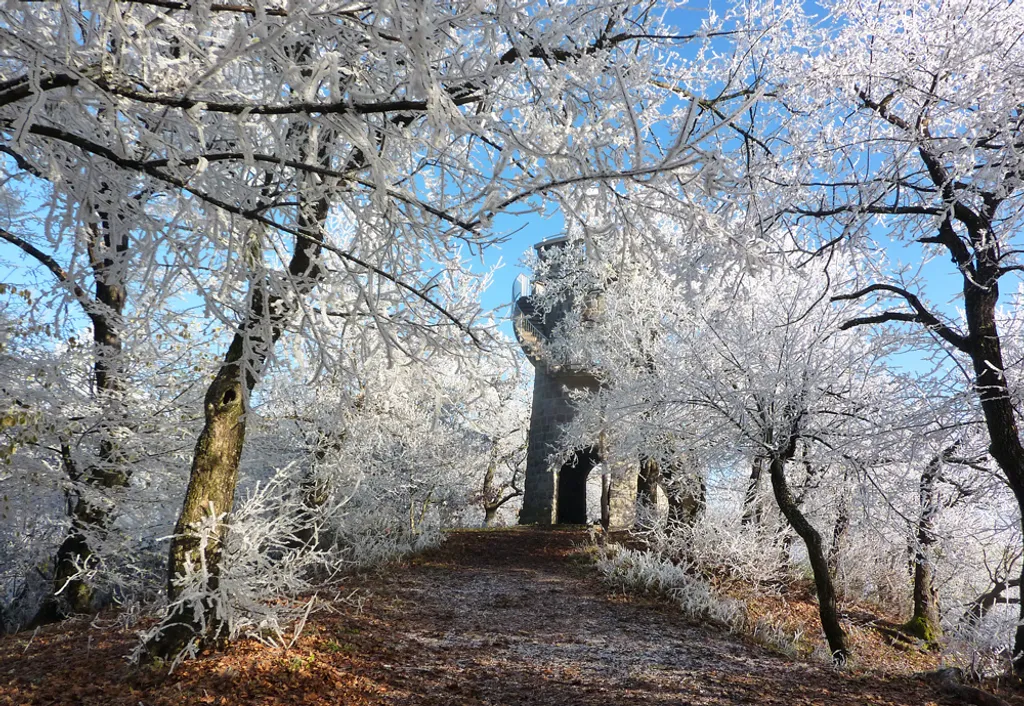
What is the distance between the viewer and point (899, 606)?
37.8 ft

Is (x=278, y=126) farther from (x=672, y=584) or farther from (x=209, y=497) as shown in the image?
(x=672, y=584)

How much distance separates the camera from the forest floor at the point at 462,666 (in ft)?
14.9

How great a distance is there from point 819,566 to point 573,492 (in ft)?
37.5

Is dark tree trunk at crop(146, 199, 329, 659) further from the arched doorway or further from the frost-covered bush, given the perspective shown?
the arched doorway

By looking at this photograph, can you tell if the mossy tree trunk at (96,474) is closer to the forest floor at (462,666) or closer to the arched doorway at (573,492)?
the forest floor at (462,666)

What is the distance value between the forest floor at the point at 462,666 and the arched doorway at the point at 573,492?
A: 9.41m

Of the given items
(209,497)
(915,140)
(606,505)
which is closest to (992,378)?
(915,140)

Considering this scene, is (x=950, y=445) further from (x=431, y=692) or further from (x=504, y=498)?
(x=504, y=498)

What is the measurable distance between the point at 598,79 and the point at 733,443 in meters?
5.63

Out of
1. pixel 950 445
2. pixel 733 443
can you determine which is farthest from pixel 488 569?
pixel 950 445

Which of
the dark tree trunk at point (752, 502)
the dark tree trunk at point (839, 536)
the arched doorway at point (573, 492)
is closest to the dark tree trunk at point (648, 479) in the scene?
the dark tree trunk at point (752, 502)

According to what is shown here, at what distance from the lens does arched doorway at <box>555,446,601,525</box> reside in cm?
1806

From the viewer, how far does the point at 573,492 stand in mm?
18250

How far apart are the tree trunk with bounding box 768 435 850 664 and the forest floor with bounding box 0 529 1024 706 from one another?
1.90 ft
